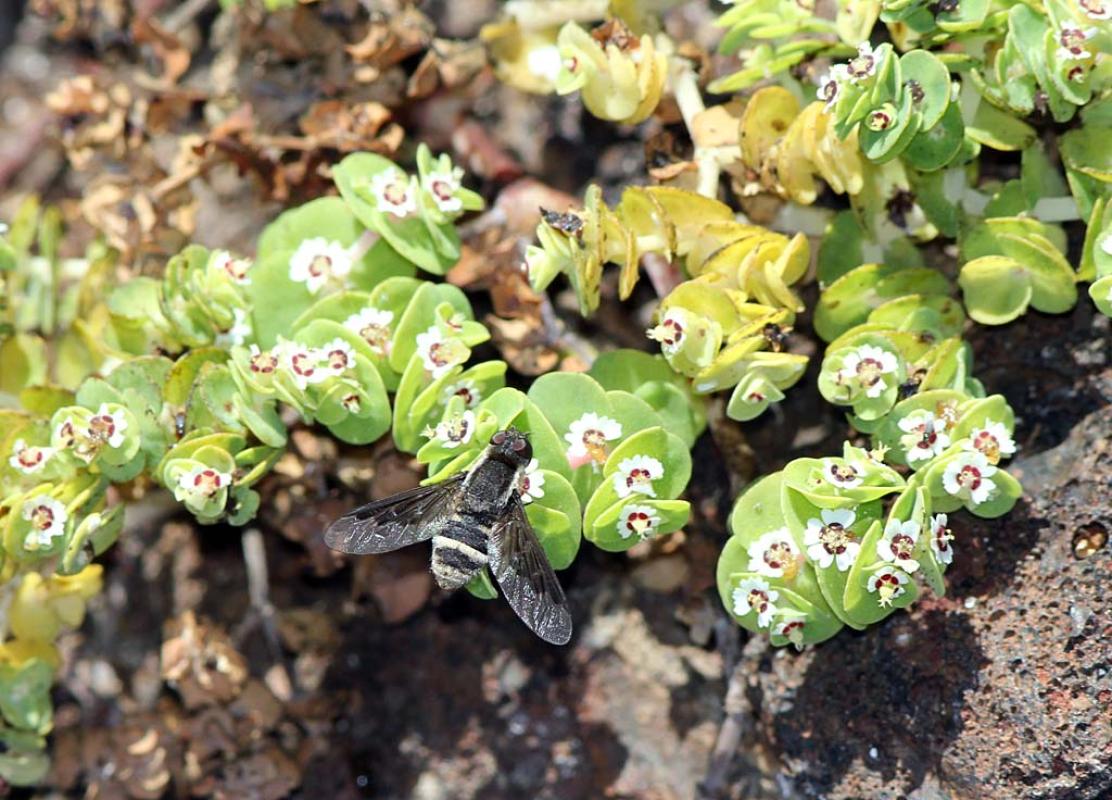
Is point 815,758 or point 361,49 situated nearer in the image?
point 815,758

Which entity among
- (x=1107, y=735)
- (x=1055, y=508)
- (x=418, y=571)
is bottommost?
(x=418, y=571)

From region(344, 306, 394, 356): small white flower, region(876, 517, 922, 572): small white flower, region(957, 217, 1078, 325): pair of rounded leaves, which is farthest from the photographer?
region(344, 306, 394, 356): small white flower

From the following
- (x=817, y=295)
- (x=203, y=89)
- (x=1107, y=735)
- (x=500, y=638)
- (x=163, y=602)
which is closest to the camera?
(x=1107, y=735)

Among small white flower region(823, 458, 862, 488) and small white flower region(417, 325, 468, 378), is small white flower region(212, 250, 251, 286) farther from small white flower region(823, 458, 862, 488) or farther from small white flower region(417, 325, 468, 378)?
small white flower region(823, 458, 862, 488)

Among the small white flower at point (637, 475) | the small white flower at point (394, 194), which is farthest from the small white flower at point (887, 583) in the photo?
the small white flower at point (394, 194)

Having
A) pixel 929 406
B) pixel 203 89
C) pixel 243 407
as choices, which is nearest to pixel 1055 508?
pixel 929 406

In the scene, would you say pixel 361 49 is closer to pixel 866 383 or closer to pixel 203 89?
pixel 203 89


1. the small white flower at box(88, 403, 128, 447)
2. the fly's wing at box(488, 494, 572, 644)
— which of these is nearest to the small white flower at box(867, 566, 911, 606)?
the fly's wing at box(488, 494, 572, 644)
